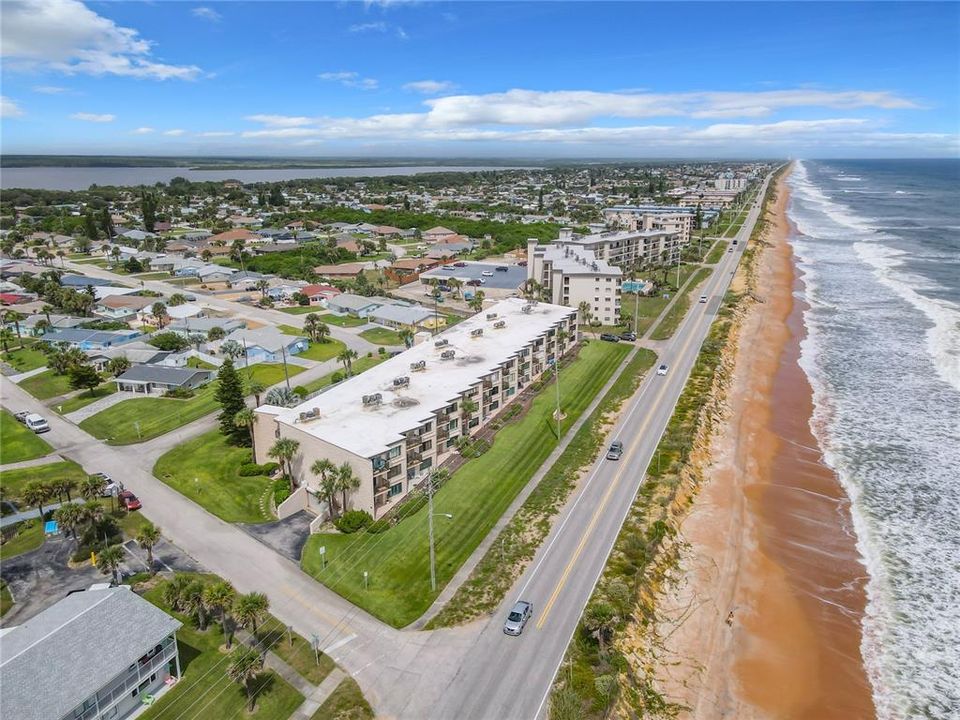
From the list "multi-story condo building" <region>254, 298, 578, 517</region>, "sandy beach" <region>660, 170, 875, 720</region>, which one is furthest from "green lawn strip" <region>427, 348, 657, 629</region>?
"sandy beach" <region>660, 170, 875, 720</region>

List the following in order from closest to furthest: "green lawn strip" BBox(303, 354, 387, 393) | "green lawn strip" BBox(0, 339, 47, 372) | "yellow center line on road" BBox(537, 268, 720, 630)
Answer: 1. "yellow center line on road" BBox(537, 268, 720, 630)
2. "green lawn strip" BBox(303, 354, 387, 393)
3. "green lawn strip" BBox(0, 339, 47, 372)

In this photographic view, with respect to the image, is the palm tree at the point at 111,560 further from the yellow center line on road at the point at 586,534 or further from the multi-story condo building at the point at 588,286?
the multi-story condo building at the point at 588,286

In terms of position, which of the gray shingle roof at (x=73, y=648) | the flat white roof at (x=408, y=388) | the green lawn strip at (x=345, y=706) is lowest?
the green lawn strip at (x=345, y=706)

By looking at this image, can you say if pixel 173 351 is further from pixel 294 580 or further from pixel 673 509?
pixel 673 509

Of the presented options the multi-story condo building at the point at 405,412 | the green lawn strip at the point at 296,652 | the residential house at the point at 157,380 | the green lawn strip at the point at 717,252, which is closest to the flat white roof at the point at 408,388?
the multi-story condo building at the point at 405,412

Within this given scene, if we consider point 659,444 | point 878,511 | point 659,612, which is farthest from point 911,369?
point 659,612

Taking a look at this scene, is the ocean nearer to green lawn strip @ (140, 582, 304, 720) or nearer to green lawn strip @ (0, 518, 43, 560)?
green lawn strip @ (140, 582, 304, 720)
